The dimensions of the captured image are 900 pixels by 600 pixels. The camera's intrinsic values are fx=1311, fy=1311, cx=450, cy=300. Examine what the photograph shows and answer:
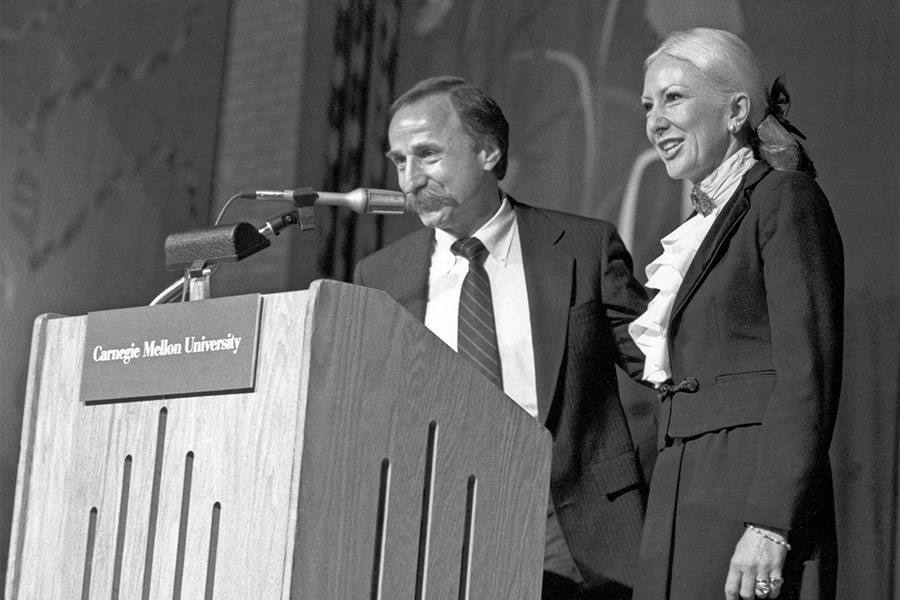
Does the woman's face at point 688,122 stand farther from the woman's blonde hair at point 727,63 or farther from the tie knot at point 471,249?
the tie knot at point 471,249

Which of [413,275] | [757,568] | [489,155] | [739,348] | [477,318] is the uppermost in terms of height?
[489,155]

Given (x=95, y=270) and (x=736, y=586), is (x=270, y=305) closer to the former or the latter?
(x=736, y=586)

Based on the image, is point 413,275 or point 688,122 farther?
point 413,275

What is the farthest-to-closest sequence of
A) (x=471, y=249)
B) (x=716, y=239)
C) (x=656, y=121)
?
(x=471, y=249) < (x=656, y=121) < (x=716, y=239)

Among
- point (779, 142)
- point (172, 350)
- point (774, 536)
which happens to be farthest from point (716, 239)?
point (172, 350)

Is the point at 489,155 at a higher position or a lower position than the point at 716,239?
higher

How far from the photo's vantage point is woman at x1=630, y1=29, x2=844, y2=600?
2.28 metres

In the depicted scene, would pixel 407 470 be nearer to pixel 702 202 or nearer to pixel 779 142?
pixel 702 202

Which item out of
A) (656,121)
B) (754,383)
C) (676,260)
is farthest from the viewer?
(656,121)

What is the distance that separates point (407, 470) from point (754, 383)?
0.79 meters

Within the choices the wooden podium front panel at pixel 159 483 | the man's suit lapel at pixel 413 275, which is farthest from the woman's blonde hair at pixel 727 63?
the wooden podium front panel at pixel 159 483

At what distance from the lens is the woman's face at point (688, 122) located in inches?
105

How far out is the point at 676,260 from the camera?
264 cm

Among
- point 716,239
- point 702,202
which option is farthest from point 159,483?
point 702,202
